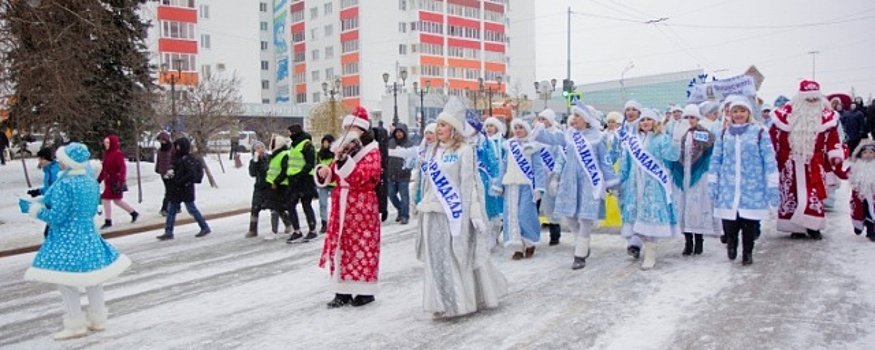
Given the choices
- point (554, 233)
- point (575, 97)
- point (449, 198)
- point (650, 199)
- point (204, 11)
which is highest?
point (204, 11)

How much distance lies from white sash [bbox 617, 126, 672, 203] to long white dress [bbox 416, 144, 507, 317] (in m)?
2.71

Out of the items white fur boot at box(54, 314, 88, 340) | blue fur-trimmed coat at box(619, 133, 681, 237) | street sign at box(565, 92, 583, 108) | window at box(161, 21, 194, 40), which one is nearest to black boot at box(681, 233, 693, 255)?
blue fur-trimmed coat at box(619, 133, 681, 237)

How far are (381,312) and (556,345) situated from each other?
6.50ft

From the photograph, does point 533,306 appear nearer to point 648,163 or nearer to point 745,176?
point 648,163

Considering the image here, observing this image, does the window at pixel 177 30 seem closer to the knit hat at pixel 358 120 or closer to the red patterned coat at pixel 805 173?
the red patterned coat at pixel 805 173

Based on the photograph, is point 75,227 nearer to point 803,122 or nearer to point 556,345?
point 556,345

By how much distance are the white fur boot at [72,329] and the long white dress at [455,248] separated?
309 centimetres

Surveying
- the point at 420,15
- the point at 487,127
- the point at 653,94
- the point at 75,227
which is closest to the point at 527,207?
the point at 487,127

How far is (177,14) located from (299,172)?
58.0m

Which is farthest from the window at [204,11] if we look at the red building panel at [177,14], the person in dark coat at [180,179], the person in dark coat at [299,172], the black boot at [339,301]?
the black boot at [339,301]

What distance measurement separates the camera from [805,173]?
1008 centimetres

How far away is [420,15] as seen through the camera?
275 ft

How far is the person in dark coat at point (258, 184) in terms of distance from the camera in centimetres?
1275

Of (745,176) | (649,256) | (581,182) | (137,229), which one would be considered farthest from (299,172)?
(745,176)
